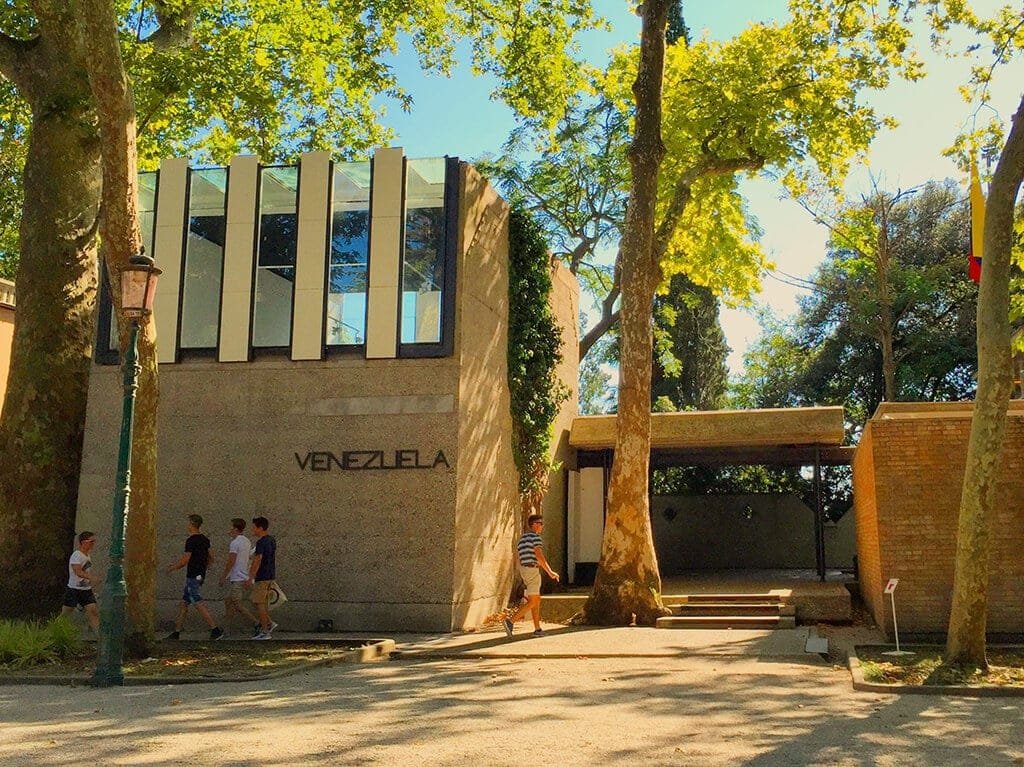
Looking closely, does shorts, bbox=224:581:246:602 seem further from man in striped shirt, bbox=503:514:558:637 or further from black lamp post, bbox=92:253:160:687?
man in striped shirt, bbox=503:514:558:637

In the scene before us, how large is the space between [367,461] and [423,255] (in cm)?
344

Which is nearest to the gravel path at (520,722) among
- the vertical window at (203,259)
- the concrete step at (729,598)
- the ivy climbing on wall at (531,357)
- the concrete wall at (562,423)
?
the concrete step at (729,598)

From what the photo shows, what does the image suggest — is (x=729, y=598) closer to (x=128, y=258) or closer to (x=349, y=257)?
(x=349, y=257)

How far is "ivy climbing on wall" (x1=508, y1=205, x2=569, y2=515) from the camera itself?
18.3 metres

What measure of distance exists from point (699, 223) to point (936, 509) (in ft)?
34.2

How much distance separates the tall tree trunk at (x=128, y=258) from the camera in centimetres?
1170

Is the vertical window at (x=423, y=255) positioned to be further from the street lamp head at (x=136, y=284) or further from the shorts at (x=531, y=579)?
the street lamp head at (x=136, y=284)

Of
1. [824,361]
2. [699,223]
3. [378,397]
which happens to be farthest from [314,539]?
[824,361]

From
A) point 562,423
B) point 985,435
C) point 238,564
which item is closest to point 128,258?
point 238,564

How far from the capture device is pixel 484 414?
16828 mm

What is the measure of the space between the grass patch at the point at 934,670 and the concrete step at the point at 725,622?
3.72 metres

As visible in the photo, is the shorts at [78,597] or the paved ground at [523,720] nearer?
the paved ground at [523,720]

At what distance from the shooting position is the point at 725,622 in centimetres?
1587

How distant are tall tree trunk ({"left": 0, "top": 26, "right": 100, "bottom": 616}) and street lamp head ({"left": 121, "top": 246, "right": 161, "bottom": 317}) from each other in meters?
4.35
